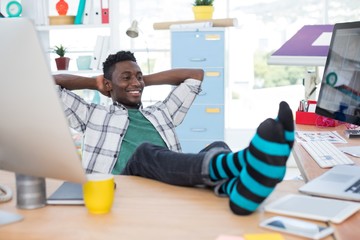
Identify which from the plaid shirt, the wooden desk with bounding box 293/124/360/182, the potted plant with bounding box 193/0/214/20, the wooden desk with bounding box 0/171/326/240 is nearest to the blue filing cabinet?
the potted plant with bounding box 193/0/214/20

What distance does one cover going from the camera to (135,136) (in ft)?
6.84

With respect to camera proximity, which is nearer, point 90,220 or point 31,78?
point 31,78

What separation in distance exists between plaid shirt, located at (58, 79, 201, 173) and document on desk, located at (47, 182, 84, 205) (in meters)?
0.61

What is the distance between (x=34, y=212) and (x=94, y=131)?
0.94 metres

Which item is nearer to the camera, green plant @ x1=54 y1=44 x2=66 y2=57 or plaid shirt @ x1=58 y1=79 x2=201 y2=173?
plaid shirt @ x1=58 y1=79 x2=201 y2=173

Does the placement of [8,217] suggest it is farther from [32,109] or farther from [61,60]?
[61,60]

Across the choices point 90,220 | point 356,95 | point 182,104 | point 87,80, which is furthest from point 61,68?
point 90,220

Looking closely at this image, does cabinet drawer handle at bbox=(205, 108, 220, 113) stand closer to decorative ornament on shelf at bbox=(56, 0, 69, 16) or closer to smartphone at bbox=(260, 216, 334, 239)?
decorative ornament on shelf at bbox=(56, 0, 69, 16)

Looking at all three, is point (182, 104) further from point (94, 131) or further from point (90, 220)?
point (90, 220)

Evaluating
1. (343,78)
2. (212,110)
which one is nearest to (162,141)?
(343,78)

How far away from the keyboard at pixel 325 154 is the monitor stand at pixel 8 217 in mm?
973

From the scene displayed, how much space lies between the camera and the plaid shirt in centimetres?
200

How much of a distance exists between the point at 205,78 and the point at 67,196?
2.90 m

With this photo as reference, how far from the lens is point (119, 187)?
1.33 m
